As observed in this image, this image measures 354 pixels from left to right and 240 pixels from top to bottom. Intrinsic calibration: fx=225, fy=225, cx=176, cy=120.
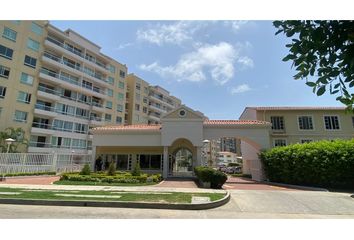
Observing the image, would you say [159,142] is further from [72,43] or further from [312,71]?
[72,43]

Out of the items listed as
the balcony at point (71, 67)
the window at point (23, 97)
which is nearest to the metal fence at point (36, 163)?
the window at point (23, 97)

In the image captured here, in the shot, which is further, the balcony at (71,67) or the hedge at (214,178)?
the balcony at (71,67)

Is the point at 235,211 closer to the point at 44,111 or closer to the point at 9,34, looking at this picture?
the point at 44,111

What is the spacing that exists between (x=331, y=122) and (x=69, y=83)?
38630 millimetres

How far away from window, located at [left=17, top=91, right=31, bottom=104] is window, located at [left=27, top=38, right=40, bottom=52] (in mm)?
6910

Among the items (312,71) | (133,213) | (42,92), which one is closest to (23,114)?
(42,92)

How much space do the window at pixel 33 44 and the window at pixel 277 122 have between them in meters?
34.8

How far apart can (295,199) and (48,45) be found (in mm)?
38358

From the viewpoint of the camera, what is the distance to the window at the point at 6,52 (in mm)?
29347

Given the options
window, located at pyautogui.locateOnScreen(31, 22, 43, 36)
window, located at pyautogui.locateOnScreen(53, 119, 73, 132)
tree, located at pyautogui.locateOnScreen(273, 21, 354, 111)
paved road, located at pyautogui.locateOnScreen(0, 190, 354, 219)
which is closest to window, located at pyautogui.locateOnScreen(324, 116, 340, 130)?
paved road, located at pyautogui.locateOnScreen(0, 190, 354, 219)

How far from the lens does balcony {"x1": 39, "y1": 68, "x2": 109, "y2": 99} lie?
1367 inches

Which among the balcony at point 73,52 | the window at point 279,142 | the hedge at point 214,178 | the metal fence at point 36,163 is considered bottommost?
the hedge at point 214,178

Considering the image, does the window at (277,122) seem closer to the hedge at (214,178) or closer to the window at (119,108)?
the hedge at (214,178)

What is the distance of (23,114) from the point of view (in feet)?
104
